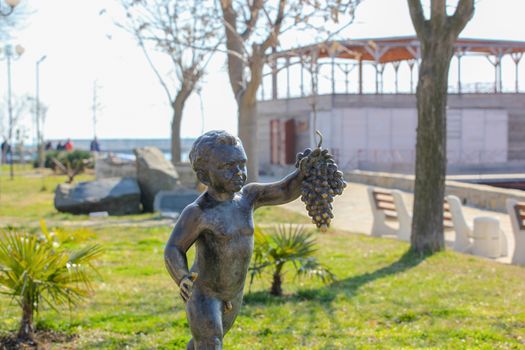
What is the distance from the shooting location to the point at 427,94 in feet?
34.0

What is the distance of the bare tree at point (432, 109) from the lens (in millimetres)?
10211

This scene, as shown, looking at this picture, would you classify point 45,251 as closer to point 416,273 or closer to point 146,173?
point 416,273

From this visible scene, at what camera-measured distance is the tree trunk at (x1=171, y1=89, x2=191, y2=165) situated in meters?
29.0

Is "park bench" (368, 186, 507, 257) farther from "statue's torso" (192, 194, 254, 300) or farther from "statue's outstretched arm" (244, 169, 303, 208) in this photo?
"statue's torso" (192, 194, 254, 300)

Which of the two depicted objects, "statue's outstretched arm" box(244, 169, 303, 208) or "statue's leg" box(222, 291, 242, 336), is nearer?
"statue's leg" box(222, 291, 242, 336)

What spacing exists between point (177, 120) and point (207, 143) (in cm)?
2576

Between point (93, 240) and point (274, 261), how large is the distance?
5.56 meters

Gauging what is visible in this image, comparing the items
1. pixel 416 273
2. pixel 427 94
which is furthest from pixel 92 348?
pixel 427 94

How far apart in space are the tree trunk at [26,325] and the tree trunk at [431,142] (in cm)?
592

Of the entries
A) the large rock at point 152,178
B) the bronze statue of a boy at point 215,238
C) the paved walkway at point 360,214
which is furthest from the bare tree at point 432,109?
the large rock at point 152,178

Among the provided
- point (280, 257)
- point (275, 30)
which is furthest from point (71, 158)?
point (280, 257)

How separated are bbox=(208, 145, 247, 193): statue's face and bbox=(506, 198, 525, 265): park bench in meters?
7.49

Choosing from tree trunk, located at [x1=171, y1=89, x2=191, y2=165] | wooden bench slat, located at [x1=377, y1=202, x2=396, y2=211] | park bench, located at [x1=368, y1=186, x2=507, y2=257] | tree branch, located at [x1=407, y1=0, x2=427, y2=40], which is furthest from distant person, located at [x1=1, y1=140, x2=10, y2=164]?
tree branch, located at [x1=407, y1=0, x2=427, y2=40]

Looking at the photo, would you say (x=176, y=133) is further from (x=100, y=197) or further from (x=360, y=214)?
(x=360, y=214)
